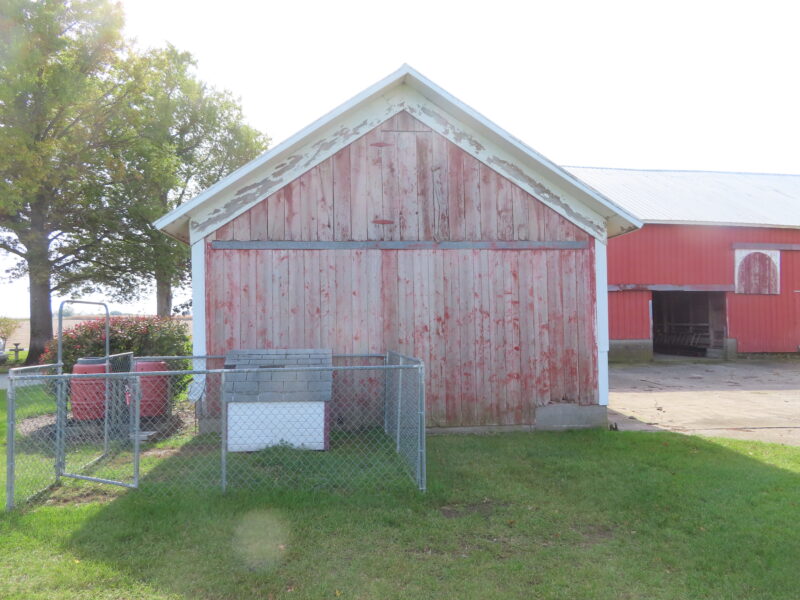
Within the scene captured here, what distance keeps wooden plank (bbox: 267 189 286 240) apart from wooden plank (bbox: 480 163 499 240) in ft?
9.60

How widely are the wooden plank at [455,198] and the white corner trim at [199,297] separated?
359cm

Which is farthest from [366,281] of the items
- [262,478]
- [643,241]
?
[643,241]

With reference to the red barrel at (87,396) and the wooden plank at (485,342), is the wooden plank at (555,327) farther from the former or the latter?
the red barrel at (87,396)

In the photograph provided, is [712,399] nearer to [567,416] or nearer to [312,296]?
[567,416]

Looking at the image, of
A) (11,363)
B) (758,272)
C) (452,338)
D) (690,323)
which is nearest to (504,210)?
(452,338)

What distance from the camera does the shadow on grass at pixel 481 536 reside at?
377 centimetres

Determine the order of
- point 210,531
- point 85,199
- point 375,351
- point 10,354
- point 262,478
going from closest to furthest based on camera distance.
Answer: point 210,531 < point 262,478 < point 375,351 < point 85,199 < point 10,354

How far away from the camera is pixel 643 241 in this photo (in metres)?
19.5

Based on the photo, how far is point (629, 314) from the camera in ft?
64.6

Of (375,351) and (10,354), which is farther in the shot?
(10,354)

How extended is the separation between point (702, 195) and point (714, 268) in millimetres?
3948

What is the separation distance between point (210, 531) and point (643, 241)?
18429mm

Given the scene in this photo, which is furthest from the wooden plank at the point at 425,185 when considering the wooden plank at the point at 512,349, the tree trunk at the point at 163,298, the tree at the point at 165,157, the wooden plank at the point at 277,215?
A: the tree trunk at the point at 163,298

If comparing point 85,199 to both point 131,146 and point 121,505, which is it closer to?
point 131,146
